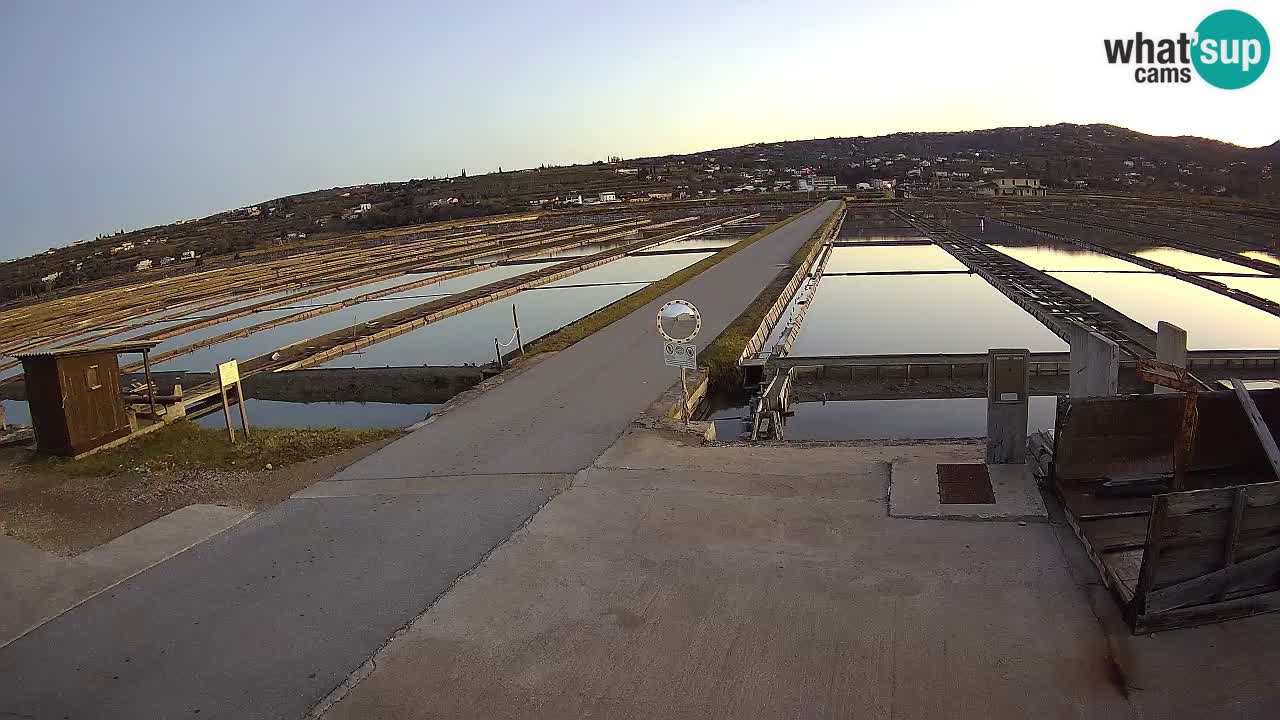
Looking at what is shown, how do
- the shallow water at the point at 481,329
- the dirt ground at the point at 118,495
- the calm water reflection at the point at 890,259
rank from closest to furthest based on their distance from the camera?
the dirt ground at the point at 118,495
the shallow water at the point at 481,329
the calm water reflection at the point at 890,259

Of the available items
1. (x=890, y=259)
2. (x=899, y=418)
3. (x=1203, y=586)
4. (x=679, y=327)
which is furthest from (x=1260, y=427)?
(x=890, y=259)

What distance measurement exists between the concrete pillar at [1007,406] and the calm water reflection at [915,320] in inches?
340

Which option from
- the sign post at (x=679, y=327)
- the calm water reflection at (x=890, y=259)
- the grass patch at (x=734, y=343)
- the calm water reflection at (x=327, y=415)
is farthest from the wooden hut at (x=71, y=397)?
the calm water reflection at (x=890, y=259)

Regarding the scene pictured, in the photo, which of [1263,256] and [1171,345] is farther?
[1263,256]

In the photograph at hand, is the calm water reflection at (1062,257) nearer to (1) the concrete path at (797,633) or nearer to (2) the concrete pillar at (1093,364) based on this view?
(2) the concrete pillar at (1093,364)

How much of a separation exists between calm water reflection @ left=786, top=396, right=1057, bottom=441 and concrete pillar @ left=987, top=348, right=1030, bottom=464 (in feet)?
12.1

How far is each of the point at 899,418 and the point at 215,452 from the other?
8.79m

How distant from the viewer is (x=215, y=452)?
32.1ft

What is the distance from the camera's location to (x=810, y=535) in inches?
224

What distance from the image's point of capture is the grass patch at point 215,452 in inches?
365

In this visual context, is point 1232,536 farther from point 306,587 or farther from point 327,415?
point 327,415

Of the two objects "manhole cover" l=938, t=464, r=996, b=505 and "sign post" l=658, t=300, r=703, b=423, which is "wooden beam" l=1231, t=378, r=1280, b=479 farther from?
"sign post" l=658, t=300, r=703, b=423

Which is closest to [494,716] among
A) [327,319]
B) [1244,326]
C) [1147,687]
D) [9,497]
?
[1147,687]

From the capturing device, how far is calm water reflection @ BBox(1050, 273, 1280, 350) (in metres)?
15.5
